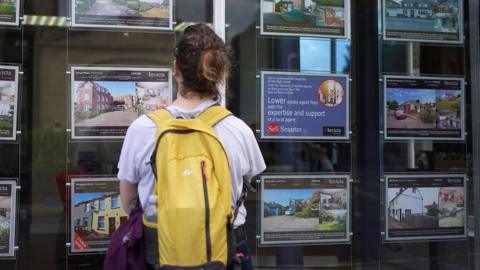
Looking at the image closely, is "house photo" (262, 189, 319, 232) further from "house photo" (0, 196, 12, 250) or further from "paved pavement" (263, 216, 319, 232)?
"house photo" (0, 196, 12, 250)

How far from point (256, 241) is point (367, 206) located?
1.06m

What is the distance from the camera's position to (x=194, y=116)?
2420 millimetres

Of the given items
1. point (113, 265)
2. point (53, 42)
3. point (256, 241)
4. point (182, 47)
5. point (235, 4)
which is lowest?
point (256, 241)

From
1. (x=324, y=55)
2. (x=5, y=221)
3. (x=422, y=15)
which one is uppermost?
(x=422, y=15)

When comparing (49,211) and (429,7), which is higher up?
(429,7)

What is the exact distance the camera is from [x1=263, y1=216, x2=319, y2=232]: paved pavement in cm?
505

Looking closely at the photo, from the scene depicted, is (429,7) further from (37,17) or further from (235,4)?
(37,17)

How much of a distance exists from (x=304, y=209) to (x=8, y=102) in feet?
8.25

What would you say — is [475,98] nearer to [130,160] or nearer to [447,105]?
[447,105]

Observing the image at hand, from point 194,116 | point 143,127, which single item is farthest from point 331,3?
point 143,127

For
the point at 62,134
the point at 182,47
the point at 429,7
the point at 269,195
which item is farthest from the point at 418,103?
the point at 182,47

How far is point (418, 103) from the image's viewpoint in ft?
17.6

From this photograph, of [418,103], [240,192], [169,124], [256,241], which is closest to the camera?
[169,124]

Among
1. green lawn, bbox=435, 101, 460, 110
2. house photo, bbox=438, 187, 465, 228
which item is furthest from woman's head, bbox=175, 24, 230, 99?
house photo, bbox=438, 187, 465, 228
